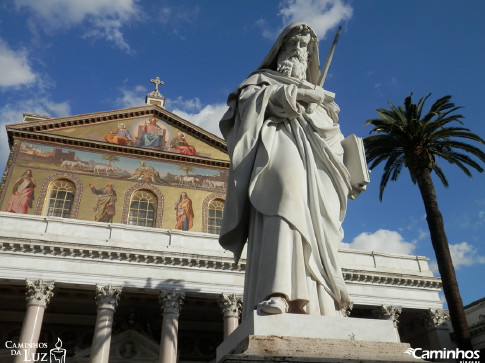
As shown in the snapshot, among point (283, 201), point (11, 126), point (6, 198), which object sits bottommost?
point (283, 201)

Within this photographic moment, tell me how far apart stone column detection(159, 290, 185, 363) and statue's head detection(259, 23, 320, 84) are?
14.3m

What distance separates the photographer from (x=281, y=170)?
2.90 metres

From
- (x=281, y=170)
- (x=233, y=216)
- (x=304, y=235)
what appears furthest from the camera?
(x=233, y=216)

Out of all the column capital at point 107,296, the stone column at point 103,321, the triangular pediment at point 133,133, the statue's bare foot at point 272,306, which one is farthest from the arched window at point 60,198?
the statue's bare foot at point 272,306

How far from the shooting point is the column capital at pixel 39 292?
626 inches

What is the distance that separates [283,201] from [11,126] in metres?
24.2

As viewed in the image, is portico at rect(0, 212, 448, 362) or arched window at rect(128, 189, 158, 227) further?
arched window at rect(128, 189, 158, 227)

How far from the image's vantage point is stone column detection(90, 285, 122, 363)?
15.2 meters

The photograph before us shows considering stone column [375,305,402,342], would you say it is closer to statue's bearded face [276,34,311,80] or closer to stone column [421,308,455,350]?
stone column [421,308,455,350]

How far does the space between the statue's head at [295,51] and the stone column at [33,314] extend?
14720 millimetres

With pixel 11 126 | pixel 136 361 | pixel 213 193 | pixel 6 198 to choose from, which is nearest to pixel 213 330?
pixel 136 361

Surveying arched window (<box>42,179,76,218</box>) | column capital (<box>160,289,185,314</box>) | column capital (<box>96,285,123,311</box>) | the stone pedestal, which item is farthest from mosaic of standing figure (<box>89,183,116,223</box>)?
the stone pedestal

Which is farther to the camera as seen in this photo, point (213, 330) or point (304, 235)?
point (213, 330)

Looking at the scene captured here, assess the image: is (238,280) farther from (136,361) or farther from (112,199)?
(112,199)
